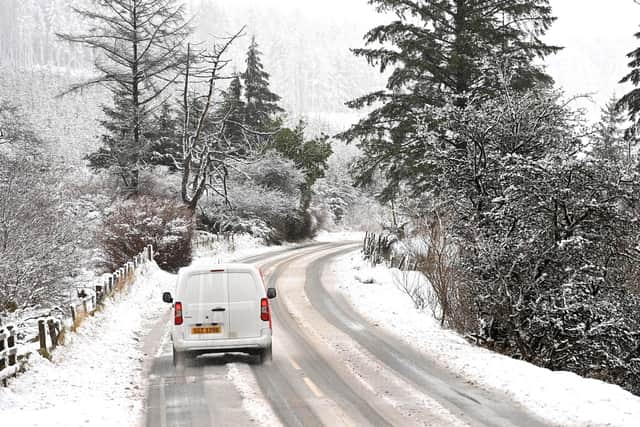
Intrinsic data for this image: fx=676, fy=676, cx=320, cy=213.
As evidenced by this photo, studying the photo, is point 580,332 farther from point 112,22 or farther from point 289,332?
point 112,22

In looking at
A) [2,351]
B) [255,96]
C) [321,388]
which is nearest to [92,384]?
[2,351]

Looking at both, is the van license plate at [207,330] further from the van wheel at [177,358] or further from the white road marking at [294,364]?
the white road marking at [294,364]

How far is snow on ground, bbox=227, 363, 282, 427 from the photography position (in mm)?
8955

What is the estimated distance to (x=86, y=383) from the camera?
428 inches

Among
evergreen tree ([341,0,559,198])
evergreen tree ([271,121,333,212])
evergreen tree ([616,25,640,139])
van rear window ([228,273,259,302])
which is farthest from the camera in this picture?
evergreen tree ([271,121,333,212])

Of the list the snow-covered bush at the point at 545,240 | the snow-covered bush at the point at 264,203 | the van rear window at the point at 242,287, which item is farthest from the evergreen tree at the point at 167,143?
the van rear window at the point at 242,287

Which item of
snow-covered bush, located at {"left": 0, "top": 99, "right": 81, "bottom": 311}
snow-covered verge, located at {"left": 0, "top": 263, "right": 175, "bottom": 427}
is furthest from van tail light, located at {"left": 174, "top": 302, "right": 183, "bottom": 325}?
snow-covered bush, located at {"left": 0, "top": 99, "right": 81, "bottom": 311}

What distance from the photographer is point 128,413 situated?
922 centimetres

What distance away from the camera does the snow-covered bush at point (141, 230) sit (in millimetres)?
28891

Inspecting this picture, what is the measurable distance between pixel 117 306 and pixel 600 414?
14.6 meters

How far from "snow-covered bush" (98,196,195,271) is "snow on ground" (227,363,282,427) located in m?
17.5

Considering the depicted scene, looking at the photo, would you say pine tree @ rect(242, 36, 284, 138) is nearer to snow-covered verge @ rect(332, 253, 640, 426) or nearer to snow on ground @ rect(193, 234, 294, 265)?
snow on ground @ rect(193, 234, 294, 265)

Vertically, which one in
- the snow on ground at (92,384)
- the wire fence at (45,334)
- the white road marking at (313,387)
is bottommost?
the white road marking at (313,387)

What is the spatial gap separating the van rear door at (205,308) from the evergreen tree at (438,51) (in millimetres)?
13454
